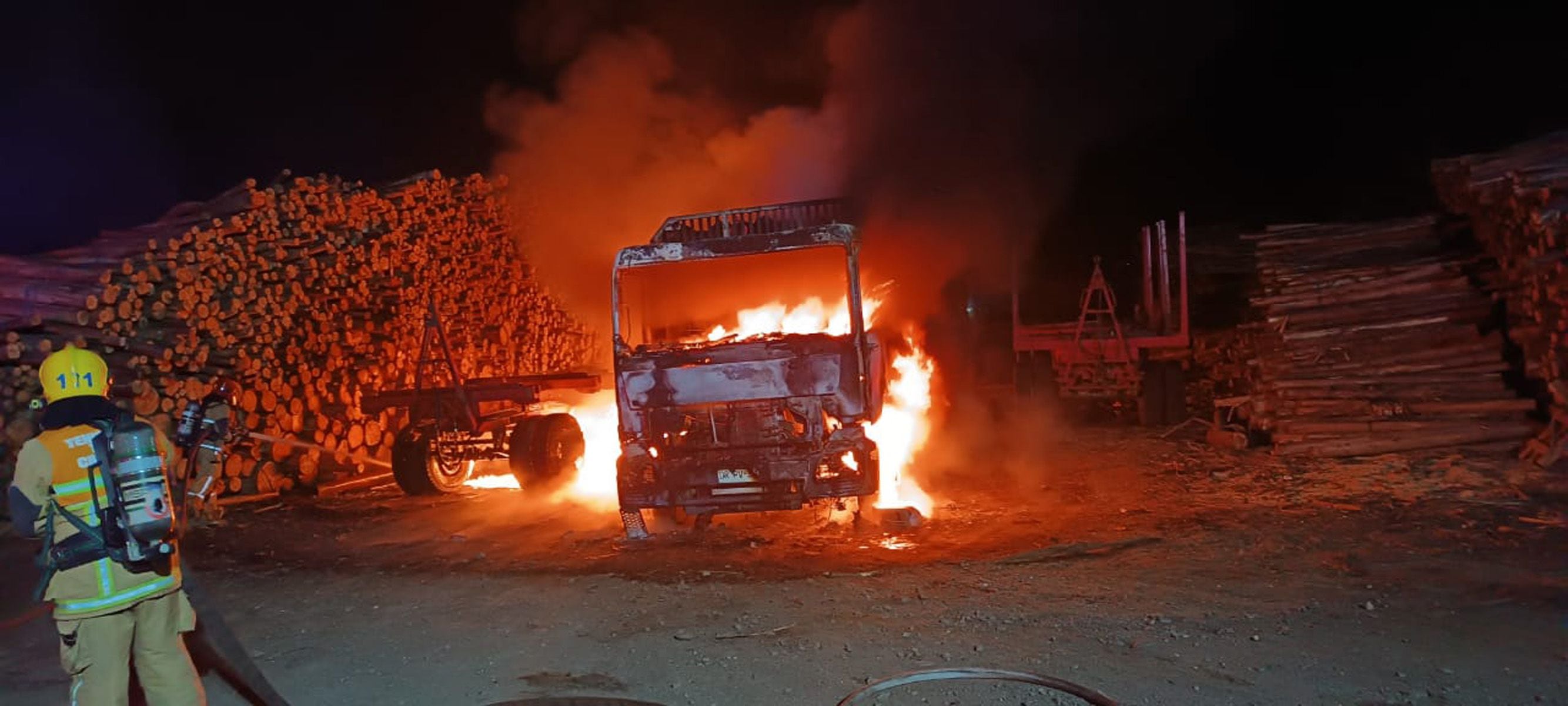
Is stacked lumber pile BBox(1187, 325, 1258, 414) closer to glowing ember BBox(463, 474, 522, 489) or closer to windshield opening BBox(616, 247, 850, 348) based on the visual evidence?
windshield opening BBox(616, 247, 850, 348)

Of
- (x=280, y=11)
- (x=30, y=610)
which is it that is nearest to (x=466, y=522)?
(x=30, y=610)

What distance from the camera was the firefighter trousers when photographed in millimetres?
3311

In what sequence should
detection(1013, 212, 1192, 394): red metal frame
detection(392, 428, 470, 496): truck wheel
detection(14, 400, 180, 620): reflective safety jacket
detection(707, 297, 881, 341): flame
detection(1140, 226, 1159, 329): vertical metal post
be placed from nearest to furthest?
detection(14, 400, 180, 620): reflective safety jacket → detection(707, 297, 881, 341): flame → detection(392, 428, 470, 496): truck wheel → detection(1013, 212, 1192, 394): red metal frame → detection(1140, 226, 1159, 329): vertical metal post

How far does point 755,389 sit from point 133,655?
406 centimetres

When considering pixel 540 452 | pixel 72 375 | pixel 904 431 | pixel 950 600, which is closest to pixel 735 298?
pixel 904 431

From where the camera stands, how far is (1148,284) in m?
11.5

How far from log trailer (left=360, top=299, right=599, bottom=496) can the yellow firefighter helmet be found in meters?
5.75

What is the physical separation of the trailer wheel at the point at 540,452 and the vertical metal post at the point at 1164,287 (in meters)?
7.10

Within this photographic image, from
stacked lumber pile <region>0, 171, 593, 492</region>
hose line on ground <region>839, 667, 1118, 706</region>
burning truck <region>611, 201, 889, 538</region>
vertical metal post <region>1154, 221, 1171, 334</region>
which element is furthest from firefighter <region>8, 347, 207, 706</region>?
vertical metal post <region>1154, 221, 1171, 334</region>

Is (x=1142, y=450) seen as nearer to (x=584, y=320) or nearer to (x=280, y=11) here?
(x=584, y=320)

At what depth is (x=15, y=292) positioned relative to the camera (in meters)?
7.88

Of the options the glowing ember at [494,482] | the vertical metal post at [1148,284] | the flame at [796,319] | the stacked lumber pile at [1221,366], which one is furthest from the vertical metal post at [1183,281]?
the glowing ember at [494,482]

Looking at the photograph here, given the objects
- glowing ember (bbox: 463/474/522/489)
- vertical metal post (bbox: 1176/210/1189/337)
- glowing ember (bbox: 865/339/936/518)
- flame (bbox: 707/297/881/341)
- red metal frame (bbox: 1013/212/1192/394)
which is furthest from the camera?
red metal frame (bbox: 1013/212/1192/394)

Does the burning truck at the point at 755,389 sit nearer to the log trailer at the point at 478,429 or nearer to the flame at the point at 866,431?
the flame at the point at 866,431
